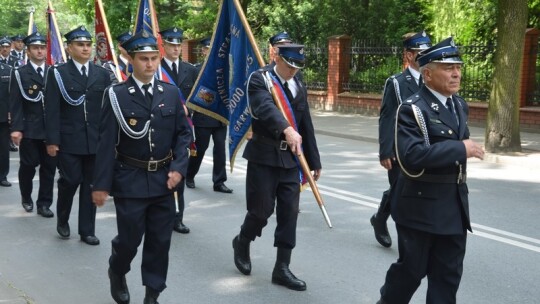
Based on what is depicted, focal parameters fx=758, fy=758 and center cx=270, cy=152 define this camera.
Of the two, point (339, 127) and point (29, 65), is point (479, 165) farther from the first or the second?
point (29, 65)

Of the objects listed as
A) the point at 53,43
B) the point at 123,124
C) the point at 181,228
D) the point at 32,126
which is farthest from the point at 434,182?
the point at 53,43

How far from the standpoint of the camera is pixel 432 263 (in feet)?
14.4

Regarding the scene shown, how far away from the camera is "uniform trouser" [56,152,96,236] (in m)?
7.26

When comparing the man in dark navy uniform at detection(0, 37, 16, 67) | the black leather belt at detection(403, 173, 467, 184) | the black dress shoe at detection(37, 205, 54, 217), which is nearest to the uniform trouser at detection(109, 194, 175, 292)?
the black leather belt at detection(403, 173, 467, 184)

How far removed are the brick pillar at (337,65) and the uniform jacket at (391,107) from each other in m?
16.9

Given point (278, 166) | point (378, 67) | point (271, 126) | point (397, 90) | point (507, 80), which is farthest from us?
point (378, 67)

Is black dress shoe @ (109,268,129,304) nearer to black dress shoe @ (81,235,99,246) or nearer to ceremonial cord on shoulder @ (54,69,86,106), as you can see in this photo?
black dress shoe @ (81,235,99,246)

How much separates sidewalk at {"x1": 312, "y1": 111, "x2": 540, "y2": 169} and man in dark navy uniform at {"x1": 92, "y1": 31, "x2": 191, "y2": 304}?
8.88 m

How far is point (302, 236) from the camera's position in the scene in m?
7.54

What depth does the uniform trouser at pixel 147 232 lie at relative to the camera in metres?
5.08

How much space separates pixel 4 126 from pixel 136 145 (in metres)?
6.68

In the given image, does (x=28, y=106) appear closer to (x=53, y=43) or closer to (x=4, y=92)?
(x=53, y=43)

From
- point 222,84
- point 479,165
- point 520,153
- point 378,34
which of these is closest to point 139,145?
point 222,84

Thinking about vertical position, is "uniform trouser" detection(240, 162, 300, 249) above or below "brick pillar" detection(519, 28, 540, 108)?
below
